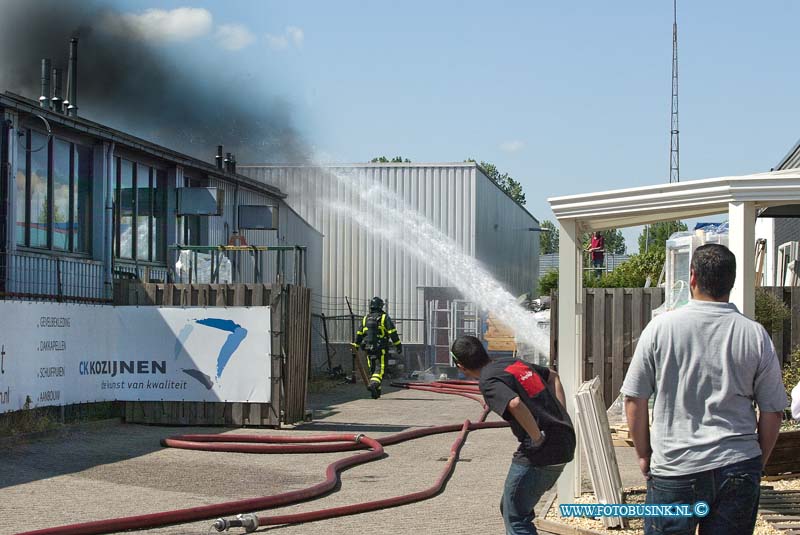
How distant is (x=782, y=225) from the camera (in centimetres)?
2481

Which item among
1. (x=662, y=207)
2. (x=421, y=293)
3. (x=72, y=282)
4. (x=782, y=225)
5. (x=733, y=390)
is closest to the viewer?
(x=733, y=390)

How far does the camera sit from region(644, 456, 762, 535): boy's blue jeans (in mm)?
4301

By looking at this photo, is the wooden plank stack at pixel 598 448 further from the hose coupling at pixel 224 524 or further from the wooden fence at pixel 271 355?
the wooden fence at pixel 271 355

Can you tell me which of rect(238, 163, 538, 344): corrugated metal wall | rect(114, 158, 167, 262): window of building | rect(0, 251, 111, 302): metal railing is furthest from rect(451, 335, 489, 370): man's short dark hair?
rect(238, 163, 538, 344): corrugated metal wall

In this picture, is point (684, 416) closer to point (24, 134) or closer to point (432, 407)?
point (24, 134)

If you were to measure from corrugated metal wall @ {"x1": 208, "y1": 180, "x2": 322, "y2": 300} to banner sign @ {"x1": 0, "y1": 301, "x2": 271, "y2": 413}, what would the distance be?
3349 mm

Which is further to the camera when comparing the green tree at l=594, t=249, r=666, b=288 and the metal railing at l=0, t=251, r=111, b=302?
the green tree at l=594, t=249, r=666, b=288

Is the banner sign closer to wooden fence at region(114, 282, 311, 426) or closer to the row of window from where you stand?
wooden fence at region(114, 282, 311, 426)

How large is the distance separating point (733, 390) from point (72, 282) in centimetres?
1403

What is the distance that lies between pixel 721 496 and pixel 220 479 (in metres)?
7.01

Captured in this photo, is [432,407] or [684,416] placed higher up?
[684,416]

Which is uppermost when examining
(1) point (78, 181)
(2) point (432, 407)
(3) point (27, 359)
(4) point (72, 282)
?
(1) point (78, 181)

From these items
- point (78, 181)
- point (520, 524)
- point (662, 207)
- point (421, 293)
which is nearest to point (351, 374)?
point (421, 293)

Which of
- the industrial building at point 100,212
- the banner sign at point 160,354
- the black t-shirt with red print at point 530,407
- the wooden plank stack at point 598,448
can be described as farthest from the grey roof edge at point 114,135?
the black t-shirt with red print at point 530,407
